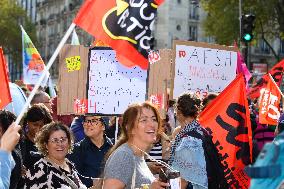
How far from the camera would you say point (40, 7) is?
86.6 metres

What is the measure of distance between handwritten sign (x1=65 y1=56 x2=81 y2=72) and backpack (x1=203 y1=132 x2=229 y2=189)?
2713mm

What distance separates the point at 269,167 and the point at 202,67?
6966mm

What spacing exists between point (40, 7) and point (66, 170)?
271ft

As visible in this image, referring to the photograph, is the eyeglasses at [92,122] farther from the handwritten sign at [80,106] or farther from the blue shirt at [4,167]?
the blue shirt at [4,167]

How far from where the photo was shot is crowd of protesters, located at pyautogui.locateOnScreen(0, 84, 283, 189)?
4.31 m

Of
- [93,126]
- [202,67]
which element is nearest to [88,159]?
[93,126]

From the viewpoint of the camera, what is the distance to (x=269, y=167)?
2246 mm

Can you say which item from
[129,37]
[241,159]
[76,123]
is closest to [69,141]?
[129,37]

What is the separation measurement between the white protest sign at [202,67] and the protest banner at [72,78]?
1319 millimetres

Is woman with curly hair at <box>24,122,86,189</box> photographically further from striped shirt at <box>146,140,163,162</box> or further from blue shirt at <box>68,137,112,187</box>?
striped shirt at <box>146,140,163,162</box>

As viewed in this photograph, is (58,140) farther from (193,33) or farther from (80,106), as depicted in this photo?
(193,33)

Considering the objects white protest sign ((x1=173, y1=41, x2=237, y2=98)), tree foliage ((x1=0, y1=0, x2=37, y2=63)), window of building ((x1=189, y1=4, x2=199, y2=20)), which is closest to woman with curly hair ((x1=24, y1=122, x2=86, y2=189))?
white protest sign ((x1=173, y1=41, x2=237, y2=98))

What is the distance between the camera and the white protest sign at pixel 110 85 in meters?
7.59

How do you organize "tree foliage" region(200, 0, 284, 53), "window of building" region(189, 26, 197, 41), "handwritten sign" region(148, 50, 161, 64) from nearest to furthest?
"handwritten sign" region(148, 50, 161, 64), "tree foliage" region(200, 0, 284, 53), "window of building" region(189, 26, 197, 41)
